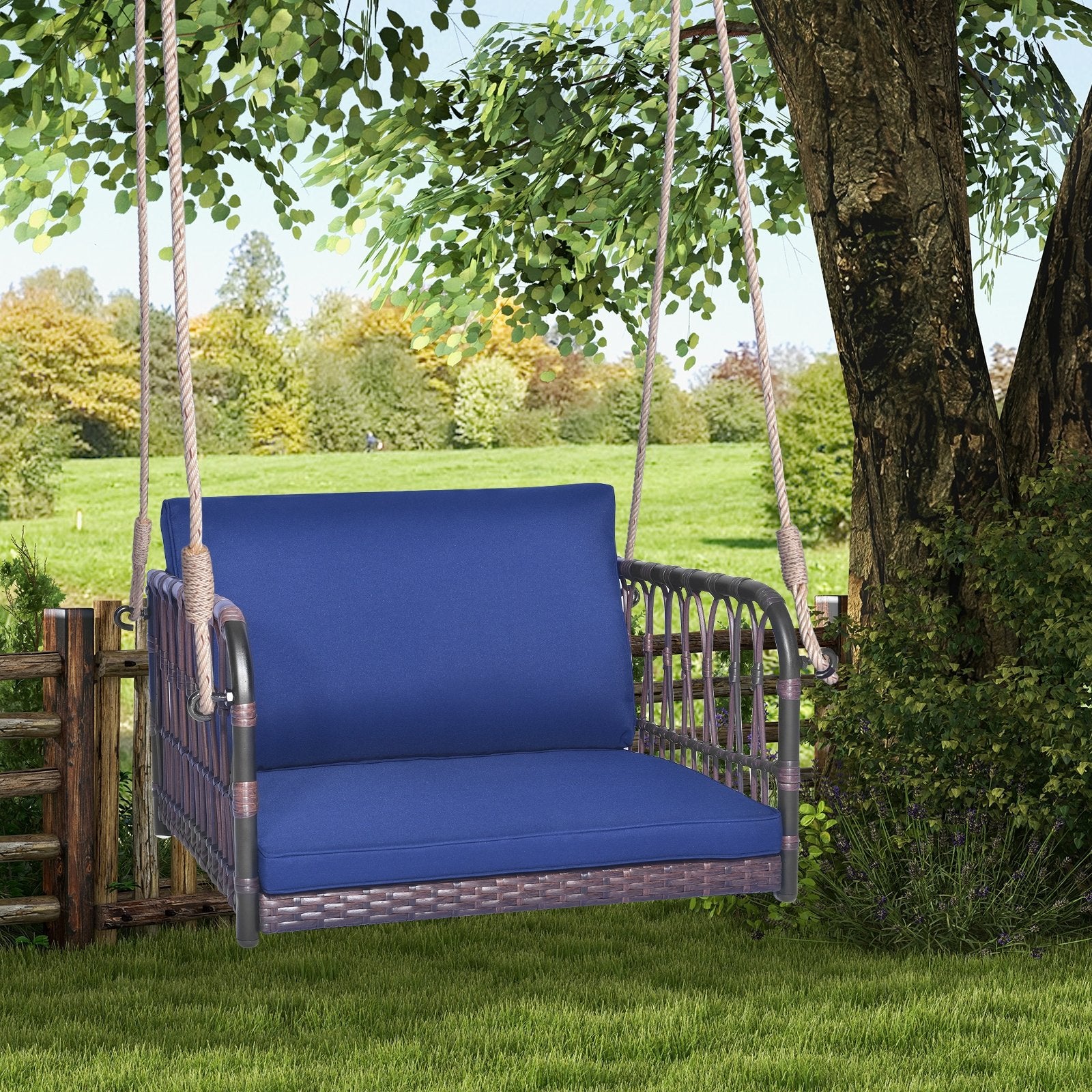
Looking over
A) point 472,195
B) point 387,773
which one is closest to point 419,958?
point 387,773

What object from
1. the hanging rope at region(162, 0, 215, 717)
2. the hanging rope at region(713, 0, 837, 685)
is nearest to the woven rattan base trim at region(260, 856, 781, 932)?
the hanging rope at region(162, 0, 215, 717)

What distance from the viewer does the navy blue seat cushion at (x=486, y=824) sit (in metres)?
2.31

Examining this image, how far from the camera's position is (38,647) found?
4148mm

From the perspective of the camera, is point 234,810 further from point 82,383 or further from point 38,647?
point 82,383

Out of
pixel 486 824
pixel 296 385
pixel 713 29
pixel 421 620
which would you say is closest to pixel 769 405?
pixel 421 620

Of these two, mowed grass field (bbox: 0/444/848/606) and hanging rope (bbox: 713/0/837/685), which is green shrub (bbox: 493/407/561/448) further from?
hanging rope (bbox: 713/0/837/685)

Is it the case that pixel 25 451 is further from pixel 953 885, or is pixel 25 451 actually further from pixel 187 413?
pixel 187 413

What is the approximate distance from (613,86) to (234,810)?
13.9 ft

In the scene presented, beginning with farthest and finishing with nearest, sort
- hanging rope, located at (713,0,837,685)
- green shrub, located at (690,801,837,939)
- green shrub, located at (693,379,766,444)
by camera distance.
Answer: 1. green shrub, located at (693,379,766,444)
2. green shrub, located at (690,801,837,939)
3. hanging rope, located at (713,0,837,685)

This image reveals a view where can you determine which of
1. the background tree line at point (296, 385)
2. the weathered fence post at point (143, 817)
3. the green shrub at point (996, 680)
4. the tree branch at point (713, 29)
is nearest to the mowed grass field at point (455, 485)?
the background tree line at point (296, 385)

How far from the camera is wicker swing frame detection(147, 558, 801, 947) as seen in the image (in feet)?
7.53

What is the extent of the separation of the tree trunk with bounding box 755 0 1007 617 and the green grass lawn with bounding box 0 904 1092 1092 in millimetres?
1168

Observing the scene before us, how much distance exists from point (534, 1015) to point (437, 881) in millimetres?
797

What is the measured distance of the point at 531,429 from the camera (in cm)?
1647
